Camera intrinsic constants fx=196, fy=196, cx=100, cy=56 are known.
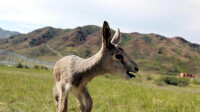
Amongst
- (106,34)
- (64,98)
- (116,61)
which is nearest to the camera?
(106,34)

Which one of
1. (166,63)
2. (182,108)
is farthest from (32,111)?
(166,63)

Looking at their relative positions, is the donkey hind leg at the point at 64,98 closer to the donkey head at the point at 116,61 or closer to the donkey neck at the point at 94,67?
the donkey neck at the point at 94,67

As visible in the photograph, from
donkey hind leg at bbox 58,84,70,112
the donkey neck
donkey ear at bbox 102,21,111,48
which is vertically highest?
donkey ear at bbox 102,21,111,48

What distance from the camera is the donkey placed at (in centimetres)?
495

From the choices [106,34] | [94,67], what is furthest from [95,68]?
[106,34]

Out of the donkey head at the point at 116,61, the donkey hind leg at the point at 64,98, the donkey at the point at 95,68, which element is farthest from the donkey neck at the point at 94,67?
the donkey hind leg at the point at 64,98

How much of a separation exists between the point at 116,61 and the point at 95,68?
2.07 ft

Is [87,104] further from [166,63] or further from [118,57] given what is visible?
[166,63]

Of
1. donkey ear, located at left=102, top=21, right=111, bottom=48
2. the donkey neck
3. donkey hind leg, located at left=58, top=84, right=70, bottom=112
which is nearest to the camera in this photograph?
donkey ear, located at left=102, top=21, right=111, bottom=48

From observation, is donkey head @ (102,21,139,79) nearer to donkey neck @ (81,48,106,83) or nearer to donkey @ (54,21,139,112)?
donkey @ (54,21,139,112)

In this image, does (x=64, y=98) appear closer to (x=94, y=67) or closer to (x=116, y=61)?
(x=94, y=67)

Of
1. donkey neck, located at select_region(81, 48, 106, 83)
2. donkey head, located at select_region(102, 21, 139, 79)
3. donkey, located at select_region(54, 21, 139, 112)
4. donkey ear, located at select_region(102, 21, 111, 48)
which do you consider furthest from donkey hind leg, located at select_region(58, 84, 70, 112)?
donkey ear, located at select_region(102, 21, 111, 48)

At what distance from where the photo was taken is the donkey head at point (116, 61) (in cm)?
491

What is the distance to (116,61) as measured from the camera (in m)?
5.06
